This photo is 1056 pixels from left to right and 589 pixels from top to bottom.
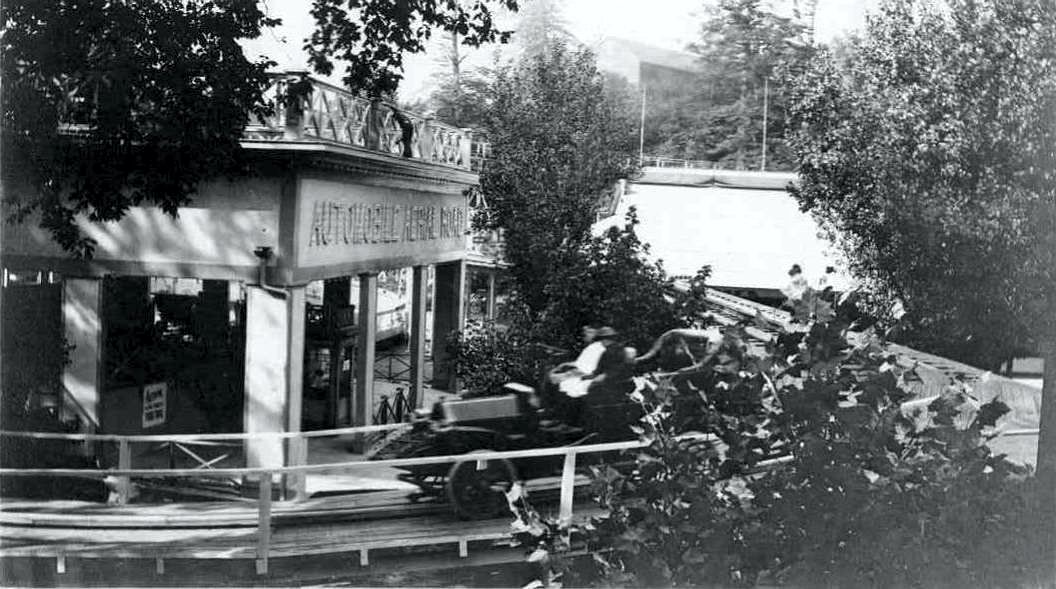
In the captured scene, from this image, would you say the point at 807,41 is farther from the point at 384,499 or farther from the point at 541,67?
the point at 384,499

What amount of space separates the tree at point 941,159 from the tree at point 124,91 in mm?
6803

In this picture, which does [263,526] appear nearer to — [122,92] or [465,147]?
[122,92]

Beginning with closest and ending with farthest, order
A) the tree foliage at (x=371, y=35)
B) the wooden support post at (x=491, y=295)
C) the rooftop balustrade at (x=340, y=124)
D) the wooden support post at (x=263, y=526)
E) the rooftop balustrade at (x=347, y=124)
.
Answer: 1. the wooden support post at (x=263, y=526)
2. the tree foliage at (x=371, y=35)
3. the rooftop balustrade at (x=340, y=124)
4. the rooftop balustrade at (x=347, y=124)
5. the wooden support post at (x=491, y=295)

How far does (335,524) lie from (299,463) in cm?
342

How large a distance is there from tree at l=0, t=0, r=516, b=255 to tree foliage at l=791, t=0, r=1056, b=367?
6.85 meters

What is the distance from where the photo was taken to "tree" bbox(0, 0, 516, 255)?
6.62 meters

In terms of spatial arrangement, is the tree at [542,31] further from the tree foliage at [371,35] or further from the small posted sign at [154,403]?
the tree foliage at [371,35]

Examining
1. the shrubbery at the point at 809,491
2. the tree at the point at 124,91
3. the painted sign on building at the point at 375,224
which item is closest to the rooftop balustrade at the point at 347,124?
the painted sign on building at the point at 375,224

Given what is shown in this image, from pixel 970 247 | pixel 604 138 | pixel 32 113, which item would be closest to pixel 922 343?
pixel 970 247

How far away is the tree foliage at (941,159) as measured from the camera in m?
11.4

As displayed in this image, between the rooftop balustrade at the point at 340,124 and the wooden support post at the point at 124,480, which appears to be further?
the wooden support post at the point at 124,480

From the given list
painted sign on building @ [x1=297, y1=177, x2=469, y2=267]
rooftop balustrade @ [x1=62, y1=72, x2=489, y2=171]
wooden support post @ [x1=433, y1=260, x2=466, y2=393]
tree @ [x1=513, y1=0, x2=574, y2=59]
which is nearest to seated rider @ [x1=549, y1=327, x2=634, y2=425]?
rooftop balustrade @ [x1=62, y1=72, x2=489, y2=171]

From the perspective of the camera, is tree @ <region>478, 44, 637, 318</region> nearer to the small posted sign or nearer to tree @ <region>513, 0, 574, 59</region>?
tree @ <region>513, 0, 574, 59</region>

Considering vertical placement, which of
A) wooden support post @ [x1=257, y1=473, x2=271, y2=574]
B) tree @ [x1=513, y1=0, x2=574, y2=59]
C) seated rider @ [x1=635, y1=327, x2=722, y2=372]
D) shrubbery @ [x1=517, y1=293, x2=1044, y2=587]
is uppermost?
tree @ [x1=513, y1=0, x2=574, y2=59]
